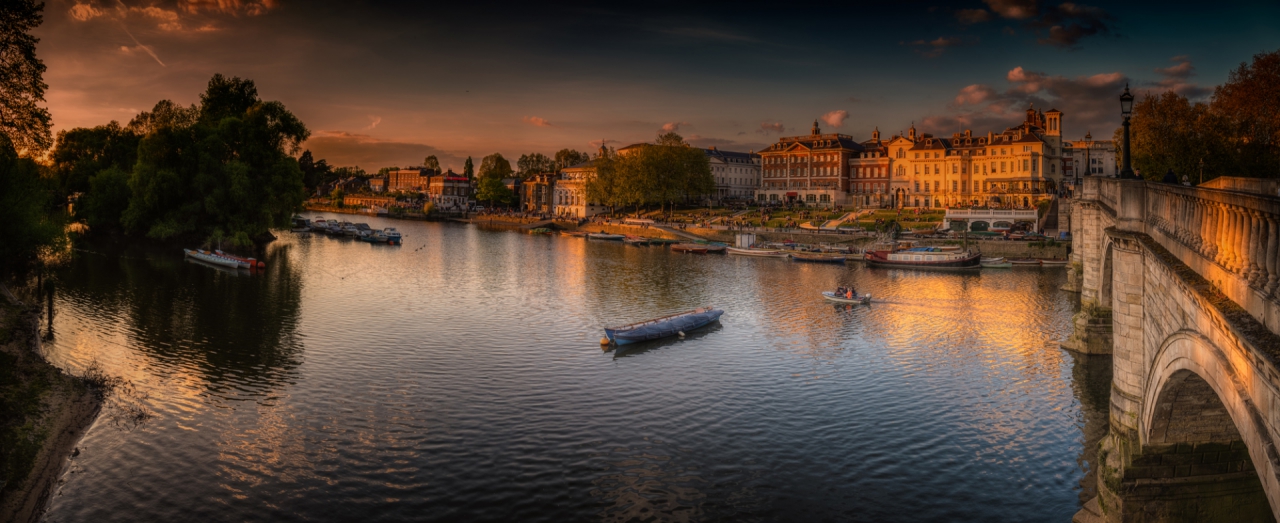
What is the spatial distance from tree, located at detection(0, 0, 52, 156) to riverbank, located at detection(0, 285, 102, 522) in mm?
8773

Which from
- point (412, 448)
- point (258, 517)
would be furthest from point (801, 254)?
point (258, 517)

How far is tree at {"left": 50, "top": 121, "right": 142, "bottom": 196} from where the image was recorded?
8738 centimetres

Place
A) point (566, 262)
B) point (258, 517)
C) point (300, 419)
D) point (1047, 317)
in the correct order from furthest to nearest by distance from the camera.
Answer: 1. point (566, 262)
2. point (1047, 317)
3. point (300, 419)
4. point (258, 517)

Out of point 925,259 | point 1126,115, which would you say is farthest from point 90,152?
point 1126,115

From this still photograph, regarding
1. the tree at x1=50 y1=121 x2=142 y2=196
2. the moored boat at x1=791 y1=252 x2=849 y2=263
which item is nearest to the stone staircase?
the moored boat at x1=791 y1=252 x2=849 y2=263

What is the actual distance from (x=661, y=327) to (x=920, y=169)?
91.6m

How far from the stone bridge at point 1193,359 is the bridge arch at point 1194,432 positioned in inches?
1.0

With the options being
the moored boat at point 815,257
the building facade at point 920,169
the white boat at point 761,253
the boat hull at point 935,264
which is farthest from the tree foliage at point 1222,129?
the building facade at point 920,169

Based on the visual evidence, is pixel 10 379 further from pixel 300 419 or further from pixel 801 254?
pixel 801 254

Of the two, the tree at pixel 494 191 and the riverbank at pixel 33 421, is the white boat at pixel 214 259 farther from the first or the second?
the tree at pixel 494 191

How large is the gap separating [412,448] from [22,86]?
75.2 ft

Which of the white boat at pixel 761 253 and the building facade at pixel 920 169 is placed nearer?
the white boat at pixel 761 253

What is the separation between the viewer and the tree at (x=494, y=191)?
185 meters

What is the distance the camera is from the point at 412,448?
23172 millimetres
